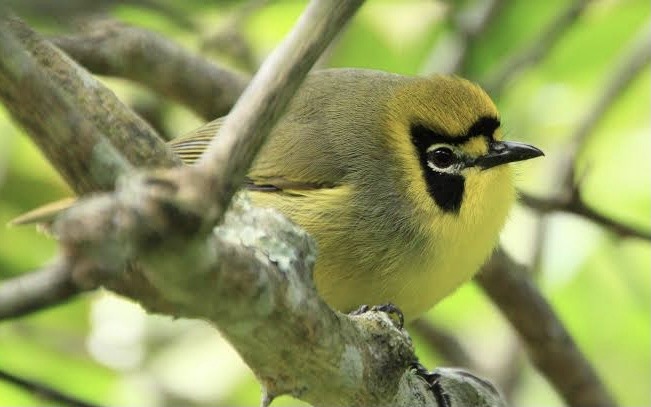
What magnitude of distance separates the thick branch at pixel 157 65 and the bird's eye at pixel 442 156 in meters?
0.94

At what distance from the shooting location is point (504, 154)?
373cm

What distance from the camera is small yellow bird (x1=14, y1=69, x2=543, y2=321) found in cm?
338

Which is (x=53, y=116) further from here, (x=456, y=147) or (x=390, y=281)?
(x=456, y=147)

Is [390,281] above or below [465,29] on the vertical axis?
below

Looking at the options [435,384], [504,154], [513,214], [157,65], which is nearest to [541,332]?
[513,214]

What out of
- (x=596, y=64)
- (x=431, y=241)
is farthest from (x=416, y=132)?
(x=596, y=64)

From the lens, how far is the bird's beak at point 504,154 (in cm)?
373

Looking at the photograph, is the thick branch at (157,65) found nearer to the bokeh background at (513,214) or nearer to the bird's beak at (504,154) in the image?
the bokeh background at (513,214)

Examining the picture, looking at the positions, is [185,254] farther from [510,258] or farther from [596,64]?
[596,64]

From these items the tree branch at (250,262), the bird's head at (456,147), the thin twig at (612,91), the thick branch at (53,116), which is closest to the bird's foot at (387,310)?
the tree branch at (250,262)

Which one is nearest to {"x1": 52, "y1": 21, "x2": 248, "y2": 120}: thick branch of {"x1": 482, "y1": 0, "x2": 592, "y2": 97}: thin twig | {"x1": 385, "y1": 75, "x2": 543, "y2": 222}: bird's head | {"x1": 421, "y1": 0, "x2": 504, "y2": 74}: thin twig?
{"x1": 385, "y1": 75, "x2": 543, "y2": 222}: bird's head

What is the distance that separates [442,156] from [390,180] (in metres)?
0.30

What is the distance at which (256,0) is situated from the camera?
488 cm

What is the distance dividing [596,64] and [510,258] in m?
1.56
